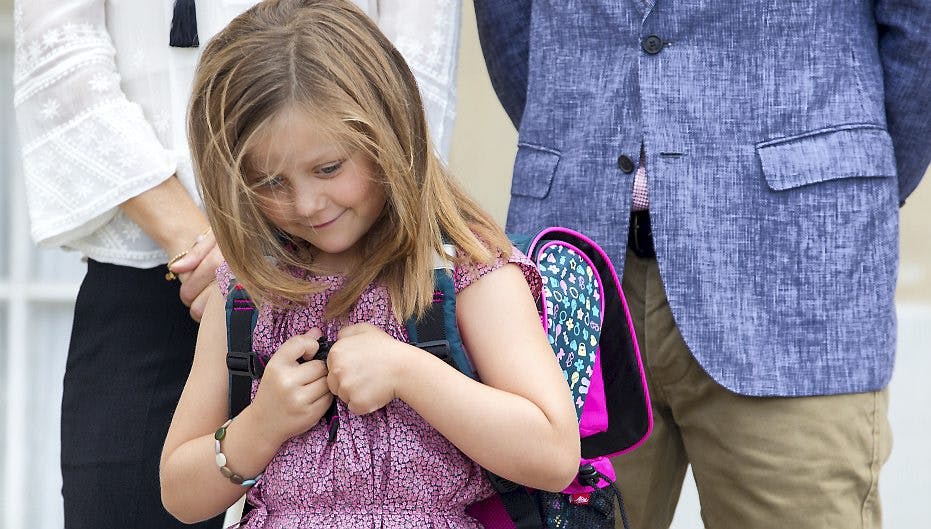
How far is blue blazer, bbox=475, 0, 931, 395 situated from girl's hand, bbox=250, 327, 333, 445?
67 centimetres

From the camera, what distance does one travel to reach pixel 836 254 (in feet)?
6.55

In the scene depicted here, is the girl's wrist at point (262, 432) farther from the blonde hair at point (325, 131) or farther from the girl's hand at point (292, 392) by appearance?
the blonde hair at point (325, 131)

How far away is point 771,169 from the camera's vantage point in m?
2.00

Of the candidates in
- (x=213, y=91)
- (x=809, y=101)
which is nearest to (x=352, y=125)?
(x=213, y=91)

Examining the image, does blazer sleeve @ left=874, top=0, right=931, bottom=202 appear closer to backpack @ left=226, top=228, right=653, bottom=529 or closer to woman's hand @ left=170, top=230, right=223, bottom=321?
backpack @ left=226, top=228, right=653, bottom=529

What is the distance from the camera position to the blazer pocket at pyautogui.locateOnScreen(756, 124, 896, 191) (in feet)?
6.48

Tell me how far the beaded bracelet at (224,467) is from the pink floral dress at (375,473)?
0.07 feet

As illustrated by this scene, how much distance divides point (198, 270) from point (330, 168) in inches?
14.8

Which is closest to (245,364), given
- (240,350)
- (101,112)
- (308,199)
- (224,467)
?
(240,350)

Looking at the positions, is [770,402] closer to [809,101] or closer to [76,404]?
[809,101]

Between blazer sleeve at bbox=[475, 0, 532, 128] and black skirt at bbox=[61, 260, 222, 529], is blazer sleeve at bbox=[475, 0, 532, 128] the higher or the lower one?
the higher one

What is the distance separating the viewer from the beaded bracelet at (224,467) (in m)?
1.60

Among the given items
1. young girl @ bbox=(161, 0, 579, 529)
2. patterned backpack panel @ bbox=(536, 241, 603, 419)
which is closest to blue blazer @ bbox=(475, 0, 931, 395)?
patterned backpack panel @ bbox=(536, 241, 603, 419)

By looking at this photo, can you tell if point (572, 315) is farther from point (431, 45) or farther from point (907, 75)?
point (907, 75)
